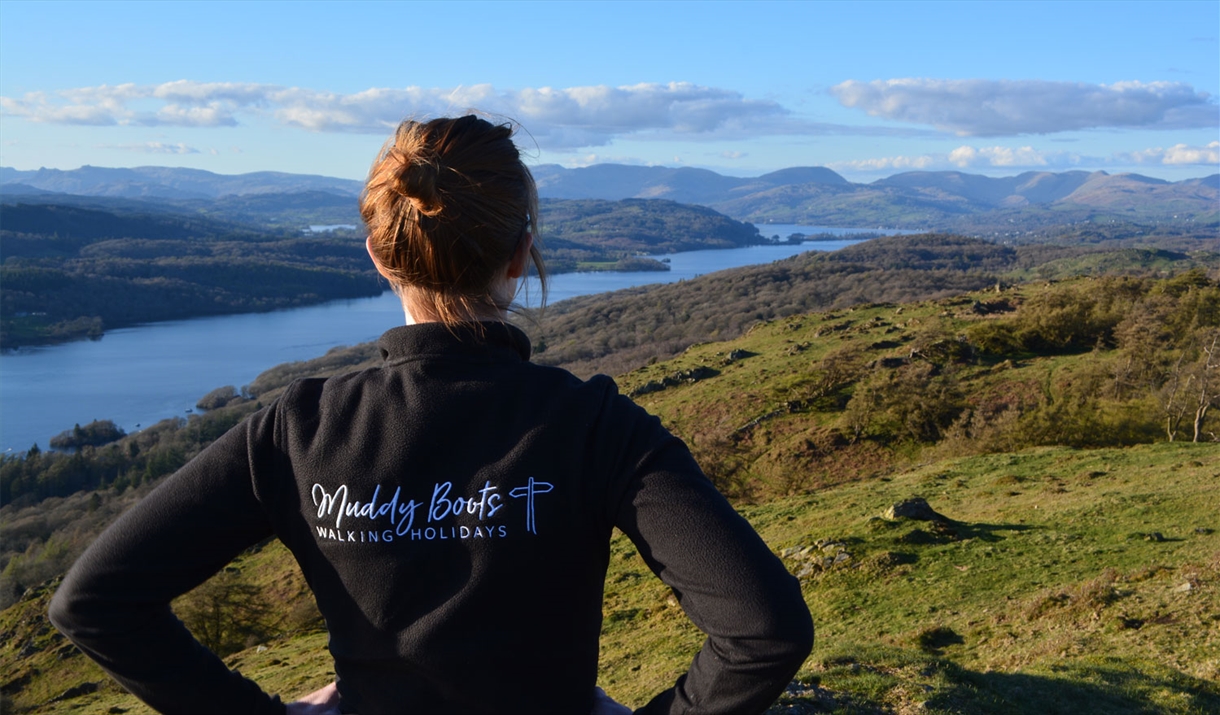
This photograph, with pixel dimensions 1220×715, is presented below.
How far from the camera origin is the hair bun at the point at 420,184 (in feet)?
5.77

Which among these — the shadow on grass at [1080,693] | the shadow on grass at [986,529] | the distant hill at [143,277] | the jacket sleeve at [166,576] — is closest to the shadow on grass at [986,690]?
the shadow on grass at [1080,693]

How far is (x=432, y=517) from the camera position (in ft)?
5.59

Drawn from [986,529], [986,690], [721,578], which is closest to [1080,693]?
[986,690]

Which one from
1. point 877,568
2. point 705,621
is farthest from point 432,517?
point 877,568

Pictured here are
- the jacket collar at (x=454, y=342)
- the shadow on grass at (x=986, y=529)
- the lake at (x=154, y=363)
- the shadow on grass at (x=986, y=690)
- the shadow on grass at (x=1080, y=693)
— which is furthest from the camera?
the lake at (x=154, y=363)

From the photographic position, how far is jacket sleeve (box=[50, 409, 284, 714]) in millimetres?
1721

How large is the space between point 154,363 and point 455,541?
117815 millimetres

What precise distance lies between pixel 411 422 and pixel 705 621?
2.54ft

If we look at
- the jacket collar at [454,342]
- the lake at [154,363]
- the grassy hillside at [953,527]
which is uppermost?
the jacket collar at [454,342]

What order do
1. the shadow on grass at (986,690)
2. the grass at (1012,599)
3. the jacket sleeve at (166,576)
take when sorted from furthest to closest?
the grass at (1012,599), the shadow on grass at (986,690), the jacket sleeve at (166,576)

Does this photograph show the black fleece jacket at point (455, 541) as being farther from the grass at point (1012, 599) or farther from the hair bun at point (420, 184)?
the grass at point (1012, 599)

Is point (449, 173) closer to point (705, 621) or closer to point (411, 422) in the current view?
point (411, 422)

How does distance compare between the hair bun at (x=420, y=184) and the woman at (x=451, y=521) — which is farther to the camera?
the hair bun at (x=420, y=184)

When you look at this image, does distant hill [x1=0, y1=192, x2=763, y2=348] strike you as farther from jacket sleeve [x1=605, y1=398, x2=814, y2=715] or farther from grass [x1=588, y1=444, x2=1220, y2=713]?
jacket sleeve [x1=605, y1=398, x2=814, y2=715]
